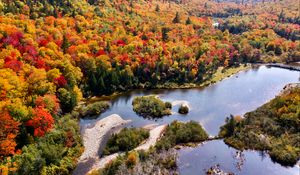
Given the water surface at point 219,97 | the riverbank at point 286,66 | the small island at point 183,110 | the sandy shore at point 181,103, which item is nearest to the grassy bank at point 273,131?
the water surface at point 219,97

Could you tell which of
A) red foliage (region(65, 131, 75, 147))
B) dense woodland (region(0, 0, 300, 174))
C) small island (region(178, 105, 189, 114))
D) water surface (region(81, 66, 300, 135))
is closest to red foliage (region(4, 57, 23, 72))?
dense woodland (region(0, 0, 300, 174))

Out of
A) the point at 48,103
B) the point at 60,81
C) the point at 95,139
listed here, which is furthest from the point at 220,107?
the point at 48,103

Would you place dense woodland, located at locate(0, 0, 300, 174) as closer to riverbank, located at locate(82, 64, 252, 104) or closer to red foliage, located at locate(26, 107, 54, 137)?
red foliage, located at locate(26, 107, 54, 137)

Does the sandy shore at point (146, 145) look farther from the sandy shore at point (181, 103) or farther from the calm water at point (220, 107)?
the sandy shore at point (181, 103)

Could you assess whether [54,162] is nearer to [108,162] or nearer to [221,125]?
[108,162]

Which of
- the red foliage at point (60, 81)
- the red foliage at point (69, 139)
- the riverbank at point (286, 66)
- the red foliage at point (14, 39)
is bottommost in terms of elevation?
the riverbank at point (286, 66)

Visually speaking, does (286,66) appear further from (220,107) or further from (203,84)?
(220,107)
